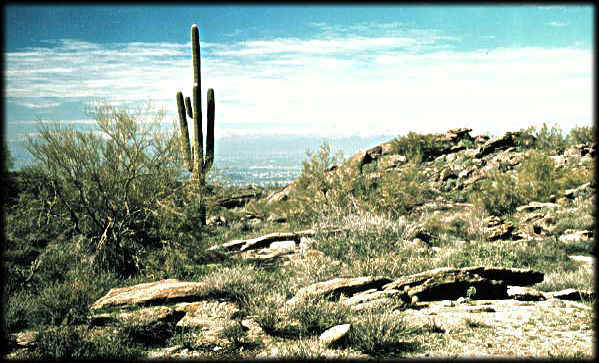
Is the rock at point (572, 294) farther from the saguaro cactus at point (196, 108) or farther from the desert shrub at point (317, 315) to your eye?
the saguaro cactus at point (196, 108)

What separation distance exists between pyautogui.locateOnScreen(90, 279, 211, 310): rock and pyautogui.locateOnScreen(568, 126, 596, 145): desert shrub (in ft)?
71.3

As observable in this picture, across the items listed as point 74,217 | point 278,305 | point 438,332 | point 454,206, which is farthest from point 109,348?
point 454,206

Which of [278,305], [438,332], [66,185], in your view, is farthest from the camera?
[66,185]

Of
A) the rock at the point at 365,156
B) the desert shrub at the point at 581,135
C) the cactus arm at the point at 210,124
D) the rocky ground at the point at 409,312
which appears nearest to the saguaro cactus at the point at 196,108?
the cactus arm at the point at 210,124

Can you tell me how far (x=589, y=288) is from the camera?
22.4ft

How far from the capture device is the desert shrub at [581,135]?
22.1 meters

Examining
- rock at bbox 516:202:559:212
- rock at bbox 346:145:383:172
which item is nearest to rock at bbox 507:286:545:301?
rock at bbox 516:202:559:212

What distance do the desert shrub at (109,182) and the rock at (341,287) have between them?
4725 millimetres

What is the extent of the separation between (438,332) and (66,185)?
27.2ft

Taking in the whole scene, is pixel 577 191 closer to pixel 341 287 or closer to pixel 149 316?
A: pixel 341 287

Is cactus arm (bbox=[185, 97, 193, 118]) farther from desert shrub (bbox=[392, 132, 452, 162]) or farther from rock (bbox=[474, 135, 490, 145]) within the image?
rock (bbox=[474, 135, 490, 145])

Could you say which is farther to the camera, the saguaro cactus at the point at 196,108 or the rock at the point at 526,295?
the saguaro cactus at the point at 196,108

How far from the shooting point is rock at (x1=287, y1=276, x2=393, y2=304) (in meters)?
6.50

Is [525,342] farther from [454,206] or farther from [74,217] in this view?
[454,206]
